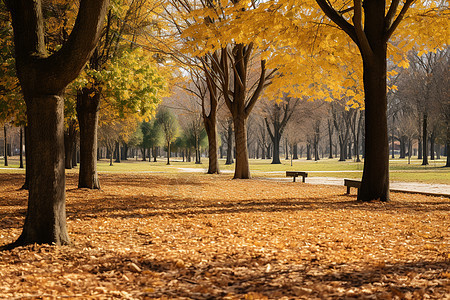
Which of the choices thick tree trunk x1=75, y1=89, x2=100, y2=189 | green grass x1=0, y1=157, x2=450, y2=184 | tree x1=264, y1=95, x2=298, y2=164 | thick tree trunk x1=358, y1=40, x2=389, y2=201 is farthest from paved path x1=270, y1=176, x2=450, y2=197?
tree x1=264, y1=95, x2=298, y2=164

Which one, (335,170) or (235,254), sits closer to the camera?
(235,254)

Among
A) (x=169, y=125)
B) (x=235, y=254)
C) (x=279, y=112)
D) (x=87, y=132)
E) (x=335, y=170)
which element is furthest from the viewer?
(x=169, y=125)

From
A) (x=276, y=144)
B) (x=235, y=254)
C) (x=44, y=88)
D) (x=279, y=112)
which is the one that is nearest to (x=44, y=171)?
(x=44, y=88)

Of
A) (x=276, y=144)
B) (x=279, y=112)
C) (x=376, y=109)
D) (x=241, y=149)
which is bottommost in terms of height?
(x=241, y=149)

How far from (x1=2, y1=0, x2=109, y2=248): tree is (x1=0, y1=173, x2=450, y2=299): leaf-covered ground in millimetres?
429

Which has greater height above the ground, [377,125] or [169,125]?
[169,125]

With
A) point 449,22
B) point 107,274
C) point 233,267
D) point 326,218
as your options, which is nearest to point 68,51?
point 107,274

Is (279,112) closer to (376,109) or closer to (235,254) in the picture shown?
(376,109)

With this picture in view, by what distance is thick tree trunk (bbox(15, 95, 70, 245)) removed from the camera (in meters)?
4.38

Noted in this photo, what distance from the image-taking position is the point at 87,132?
10.8 m

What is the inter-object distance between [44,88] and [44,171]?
1005 mm

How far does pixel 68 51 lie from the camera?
14.1 feet

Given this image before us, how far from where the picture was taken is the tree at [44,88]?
4301 mm

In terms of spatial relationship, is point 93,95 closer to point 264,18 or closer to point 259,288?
point 264,18
